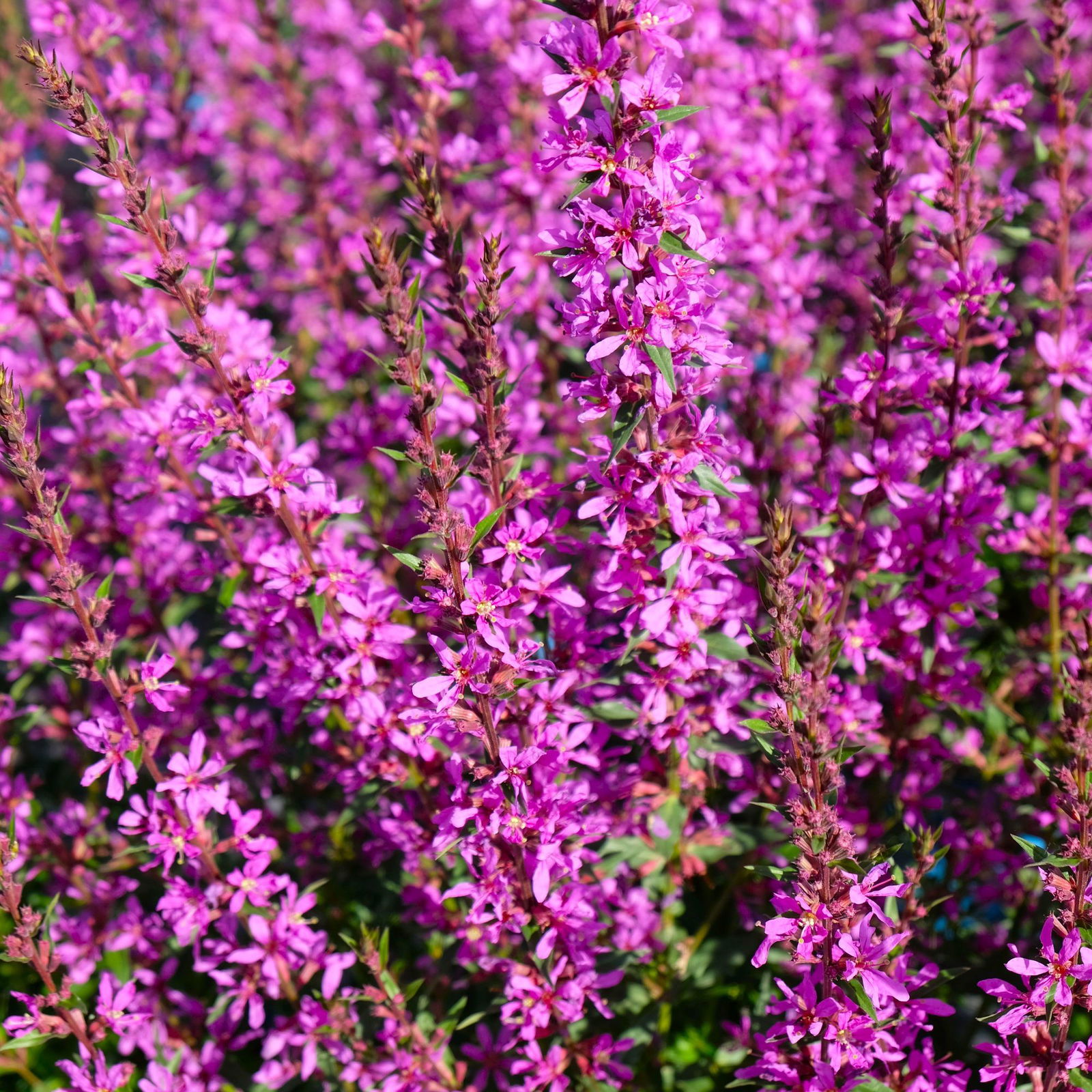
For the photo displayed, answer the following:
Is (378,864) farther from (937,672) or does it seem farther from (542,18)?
(542,18)

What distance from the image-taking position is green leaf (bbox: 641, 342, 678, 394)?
297 centimetres

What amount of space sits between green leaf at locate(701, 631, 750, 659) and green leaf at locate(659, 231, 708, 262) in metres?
1.26

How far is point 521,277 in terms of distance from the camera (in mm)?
5457

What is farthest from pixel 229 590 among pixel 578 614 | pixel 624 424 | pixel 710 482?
pixel 710 482

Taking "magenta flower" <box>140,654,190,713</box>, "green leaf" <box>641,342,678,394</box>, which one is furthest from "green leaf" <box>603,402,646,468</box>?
"magenta flower" <box>140,654,190,713</box>

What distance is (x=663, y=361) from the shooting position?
9.89 feet

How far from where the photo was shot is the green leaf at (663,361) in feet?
9.76

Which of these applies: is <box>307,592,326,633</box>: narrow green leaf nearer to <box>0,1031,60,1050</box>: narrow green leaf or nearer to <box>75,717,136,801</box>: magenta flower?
<box>75,717,136,801</box>: magenta flower

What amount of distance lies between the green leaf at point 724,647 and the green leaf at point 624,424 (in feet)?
2.66

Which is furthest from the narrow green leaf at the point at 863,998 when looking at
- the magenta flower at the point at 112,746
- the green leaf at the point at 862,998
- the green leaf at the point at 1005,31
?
the green leaf at the point at 1005,31

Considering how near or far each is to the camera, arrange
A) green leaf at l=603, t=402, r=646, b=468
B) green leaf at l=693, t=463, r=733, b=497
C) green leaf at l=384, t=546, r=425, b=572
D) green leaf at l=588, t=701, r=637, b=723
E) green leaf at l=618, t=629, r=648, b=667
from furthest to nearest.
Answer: green leaf at l=588, t=701, r=637, b=723 < green leaf at l=618, t=629, r=648, b=667 < green leaf at l=693, t=463, r=733, b=497 < green leaf at l=603, t=402, r=646, b=468 < green leaf at l=384, t=546, r=425, b=572

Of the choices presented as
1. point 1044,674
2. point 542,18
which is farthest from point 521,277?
point 1044,674

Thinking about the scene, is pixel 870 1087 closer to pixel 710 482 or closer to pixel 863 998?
pixel 863 998

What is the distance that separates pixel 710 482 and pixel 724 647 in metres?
0.63
